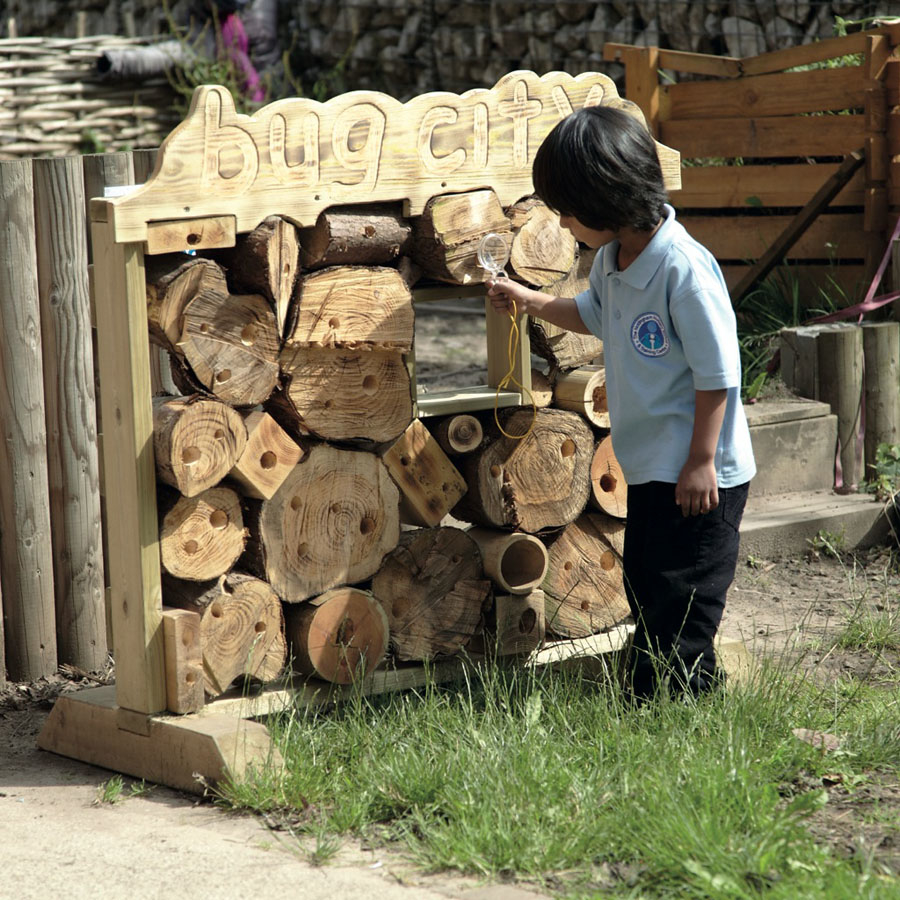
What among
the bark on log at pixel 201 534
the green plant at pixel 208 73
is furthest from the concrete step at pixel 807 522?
the green plant at pixel 208 73

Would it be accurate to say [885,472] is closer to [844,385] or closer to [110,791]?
[844,385]

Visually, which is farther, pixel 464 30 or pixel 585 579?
pixel 464 30

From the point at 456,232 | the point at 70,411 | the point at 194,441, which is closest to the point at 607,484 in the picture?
the point at 456,232

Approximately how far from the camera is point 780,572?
5.52m

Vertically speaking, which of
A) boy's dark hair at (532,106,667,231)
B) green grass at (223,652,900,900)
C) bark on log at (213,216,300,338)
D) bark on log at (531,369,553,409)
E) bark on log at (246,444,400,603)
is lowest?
green grass at (223,652,900,900)

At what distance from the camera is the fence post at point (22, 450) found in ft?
13.3

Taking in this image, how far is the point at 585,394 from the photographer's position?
3957 millimetres

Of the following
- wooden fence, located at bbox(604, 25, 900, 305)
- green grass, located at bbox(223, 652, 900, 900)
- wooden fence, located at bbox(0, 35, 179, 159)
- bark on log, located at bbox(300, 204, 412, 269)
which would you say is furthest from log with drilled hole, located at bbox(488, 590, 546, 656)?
wooden fence, located at bbox(0, 35, 179, 159)

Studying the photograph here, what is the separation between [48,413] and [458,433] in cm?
130

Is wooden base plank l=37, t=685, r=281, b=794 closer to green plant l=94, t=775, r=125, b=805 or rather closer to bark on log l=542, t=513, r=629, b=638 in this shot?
green plant l=94, t=775, r=125, b=805

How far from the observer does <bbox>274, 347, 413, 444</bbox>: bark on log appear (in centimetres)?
352

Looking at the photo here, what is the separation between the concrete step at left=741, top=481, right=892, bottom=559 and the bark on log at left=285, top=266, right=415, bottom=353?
2.35 m

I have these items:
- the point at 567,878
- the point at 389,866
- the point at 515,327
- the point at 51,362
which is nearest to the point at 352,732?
the point at 389,866

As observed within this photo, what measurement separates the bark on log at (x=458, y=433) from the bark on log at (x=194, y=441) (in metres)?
0.66
